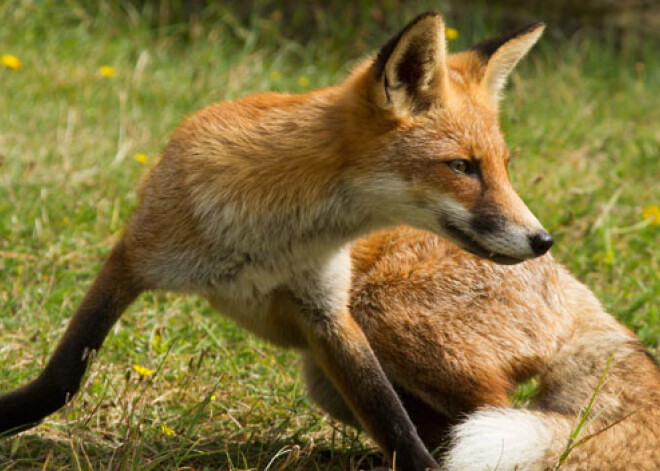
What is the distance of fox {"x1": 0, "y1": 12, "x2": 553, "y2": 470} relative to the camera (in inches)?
137

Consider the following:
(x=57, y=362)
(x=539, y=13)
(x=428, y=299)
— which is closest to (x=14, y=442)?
(x=57, y=362)

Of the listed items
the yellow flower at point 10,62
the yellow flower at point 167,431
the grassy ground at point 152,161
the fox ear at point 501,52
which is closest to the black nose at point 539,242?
the fox ear at point 501,52

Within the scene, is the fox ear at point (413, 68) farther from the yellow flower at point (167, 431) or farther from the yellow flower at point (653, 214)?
the yellow flower at point (653, 214)

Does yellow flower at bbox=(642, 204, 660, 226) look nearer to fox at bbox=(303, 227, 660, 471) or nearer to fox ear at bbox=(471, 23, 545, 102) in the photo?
fox at bbox=(303, 227, 660, 471)

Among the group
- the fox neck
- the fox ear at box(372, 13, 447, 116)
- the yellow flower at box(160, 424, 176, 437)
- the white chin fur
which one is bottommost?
the yellow flower at box(160, 424, 176, 437)

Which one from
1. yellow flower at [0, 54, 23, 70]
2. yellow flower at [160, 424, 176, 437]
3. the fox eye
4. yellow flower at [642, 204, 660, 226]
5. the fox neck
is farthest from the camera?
yellow flower at [0, 54, 23, 70]

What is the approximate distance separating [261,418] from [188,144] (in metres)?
1.42

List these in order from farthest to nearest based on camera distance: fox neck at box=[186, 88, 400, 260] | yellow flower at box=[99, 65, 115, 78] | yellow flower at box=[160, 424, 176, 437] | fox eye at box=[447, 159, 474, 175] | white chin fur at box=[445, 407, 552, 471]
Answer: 1. yellow flower at box=[99, 65, 115, 78]
2. yellow flower at box=[160, 424, 176, 437]
3. fox neck at box=[186, 88, 400, 260]
4. fox eye at box=[447, 159, 474, 175]
5. white chin fur at box=[445, 407, 552, 471]

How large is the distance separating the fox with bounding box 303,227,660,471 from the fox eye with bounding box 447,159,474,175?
0.71 meters

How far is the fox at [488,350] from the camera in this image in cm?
353

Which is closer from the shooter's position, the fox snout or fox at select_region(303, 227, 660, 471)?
the fox snout

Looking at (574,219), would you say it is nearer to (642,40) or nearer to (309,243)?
(309,243)

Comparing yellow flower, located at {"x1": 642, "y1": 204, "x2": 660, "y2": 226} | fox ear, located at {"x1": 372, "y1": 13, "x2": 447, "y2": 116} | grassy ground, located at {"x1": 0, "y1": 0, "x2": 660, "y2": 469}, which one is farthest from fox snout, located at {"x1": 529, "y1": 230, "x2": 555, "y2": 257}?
yellow flower, located at {"x1": 642, "y1": 204, "x2": 660, "y2": 226}

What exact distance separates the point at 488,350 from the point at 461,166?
2.87 ft
